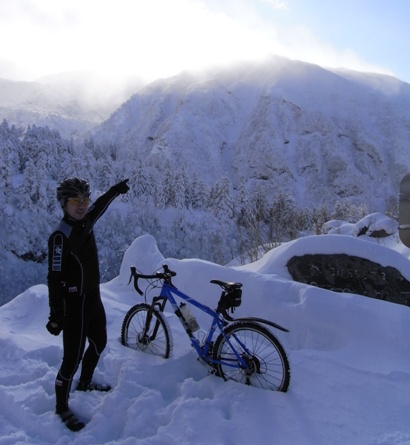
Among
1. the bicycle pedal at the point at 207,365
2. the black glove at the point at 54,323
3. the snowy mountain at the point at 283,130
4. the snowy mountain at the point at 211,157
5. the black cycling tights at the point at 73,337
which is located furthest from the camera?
the snowy mountain at the point at 283,130

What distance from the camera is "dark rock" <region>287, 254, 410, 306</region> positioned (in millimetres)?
6859

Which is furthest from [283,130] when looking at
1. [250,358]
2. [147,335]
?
[250,358]

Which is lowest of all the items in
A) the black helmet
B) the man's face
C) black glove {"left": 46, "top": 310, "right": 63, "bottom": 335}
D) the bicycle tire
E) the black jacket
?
the bicycle tire

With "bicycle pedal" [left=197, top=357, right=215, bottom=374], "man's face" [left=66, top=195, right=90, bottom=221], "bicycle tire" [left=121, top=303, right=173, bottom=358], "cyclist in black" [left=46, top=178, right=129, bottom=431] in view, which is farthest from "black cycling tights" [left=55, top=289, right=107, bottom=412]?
"bicycle pedal" [left=197, top=357, right=215, bottom=374]

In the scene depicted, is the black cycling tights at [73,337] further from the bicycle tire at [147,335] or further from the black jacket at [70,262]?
the bicycle tire at [147,335]

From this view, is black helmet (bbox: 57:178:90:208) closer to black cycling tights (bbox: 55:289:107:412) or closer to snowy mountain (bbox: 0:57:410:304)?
black cycling tights (bbox: 55:289:107:412)

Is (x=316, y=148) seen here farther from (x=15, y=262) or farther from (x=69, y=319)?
(x=69, y=319)

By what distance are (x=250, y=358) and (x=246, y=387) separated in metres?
0.25

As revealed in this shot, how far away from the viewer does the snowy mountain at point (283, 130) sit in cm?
7731

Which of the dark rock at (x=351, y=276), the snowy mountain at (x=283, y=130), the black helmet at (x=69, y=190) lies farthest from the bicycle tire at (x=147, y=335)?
the snowy mountain at (x=283, y=130)

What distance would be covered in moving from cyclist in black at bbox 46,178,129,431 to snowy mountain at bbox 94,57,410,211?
217 ft

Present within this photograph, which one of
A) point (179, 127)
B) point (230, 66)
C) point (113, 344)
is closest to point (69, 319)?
point (113, 344)

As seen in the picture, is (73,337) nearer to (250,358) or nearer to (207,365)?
(207,365)

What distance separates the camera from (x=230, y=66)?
111 meters
